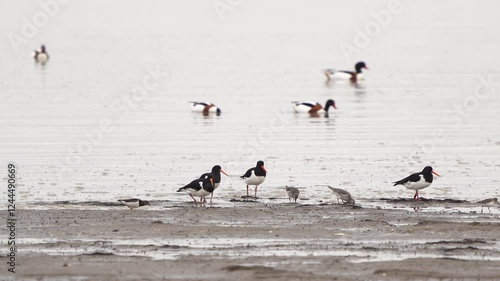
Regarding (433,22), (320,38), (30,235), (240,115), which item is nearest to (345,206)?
(30,235)

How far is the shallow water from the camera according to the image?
20.0m

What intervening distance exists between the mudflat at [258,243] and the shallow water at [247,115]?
1760 millimetres

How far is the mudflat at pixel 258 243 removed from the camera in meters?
11.2

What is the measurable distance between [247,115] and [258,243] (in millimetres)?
18771

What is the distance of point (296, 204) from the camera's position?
1662 centimetres

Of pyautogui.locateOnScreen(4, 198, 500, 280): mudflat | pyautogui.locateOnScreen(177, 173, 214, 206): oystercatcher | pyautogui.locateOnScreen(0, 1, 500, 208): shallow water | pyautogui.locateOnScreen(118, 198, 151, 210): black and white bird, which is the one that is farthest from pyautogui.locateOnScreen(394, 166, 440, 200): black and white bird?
pyautogui.locateOnScreen(118, 198, 151, 210): black and white bird

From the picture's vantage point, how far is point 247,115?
31688mm

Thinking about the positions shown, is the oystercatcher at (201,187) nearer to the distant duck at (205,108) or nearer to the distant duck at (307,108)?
the distant duck at (205,108)

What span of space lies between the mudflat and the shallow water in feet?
5.77

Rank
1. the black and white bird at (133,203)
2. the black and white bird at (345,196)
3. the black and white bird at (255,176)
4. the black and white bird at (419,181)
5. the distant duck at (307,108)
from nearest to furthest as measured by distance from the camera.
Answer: the black and white bird at (133,203), the black and white bird at (345,196), the black and white bird at (419,181), the black and white bird at (255,176), the distant duck at (307,108)

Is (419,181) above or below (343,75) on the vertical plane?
below

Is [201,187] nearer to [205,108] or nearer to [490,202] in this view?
[490,202]

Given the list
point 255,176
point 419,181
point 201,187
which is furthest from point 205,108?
point 201,187

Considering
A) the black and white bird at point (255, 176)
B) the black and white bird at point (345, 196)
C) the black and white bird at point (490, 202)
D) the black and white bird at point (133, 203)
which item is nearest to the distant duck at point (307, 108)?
the black and white bird at point (255, 176)
